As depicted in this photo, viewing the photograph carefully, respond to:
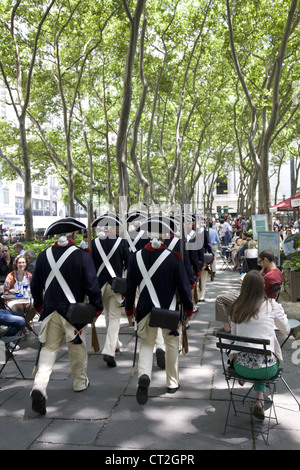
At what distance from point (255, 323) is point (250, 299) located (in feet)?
0.76

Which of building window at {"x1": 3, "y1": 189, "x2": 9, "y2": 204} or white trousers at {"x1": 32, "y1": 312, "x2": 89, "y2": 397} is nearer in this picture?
white trousers at {"x1": 32, "y1": 312, "x2": 89, "y2": 397}

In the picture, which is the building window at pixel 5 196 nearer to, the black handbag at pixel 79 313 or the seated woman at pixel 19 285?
the seated woman at pixel 19 285

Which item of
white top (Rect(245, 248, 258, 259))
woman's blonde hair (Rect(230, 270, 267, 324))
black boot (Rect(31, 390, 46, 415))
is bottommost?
black boot (Rect(31, 390, 46, 415))

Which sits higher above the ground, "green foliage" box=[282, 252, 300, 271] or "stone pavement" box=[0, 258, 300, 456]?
"green foliage" box=[282, 252, 300, 271]

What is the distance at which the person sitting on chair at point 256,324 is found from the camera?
4250 mm

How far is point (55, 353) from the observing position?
478cm

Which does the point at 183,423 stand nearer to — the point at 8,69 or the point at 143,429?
the point at 143,429

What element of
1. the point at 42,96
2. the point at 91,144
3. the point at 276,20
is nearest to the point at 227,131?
the point at 91,144

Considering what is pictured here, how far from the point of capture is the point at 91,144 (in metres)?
35.7

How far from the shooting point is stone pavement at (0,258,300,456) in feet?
12.8

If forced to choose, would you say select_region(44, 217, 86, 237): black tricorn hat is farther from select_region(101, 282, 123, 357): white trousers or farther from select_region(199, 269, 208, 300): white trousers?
select_region(199, 269, 208, 300): white trousers

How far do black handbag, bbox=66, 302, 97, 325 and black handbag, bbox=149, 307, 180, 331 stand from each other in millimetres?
644

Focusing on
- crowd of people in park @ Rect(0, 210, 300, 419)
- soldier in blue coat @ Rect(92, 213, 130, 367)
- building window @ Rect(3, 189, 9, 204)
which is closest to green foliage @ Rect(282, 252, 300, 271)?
soldier in blue coat @ Rect(92, 213, 130, 367)

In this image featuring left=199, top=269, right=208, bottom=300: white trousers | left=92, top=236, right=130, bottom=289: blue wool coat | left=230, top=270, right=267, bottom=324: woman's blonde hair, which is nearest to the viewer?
left=230, top=270, right=267, bottom=324: woman's blonde hair
